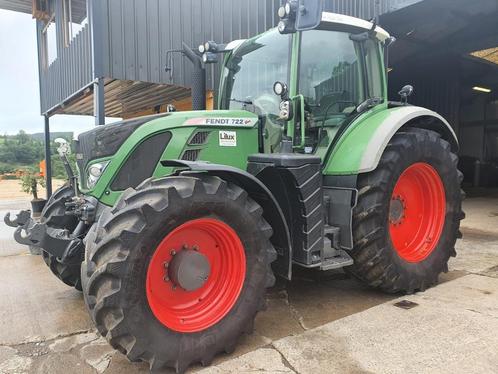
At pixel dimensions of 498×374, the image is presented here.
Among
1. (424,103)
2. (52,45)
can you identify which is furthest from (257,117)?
(424,103)

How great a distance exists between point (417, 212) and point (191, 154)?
243cm

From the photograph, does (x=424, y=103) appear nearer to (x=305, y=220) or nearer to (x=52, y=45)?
(x=52, y=45)

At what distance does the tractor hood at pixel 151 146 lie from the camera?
3.09 metres

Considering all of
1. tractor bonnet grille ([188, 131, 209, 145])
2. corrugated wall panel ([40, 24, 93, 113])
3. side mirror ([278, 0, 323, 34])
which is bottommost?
tractor bonnet grille ([188, 131, 209, 145])

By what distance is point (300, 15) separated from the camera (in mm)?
2955

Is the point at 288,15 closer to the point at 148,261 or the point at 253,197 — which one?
the point at 253,197

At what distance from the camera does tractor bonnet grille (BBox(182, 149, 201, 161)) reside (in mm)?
3223

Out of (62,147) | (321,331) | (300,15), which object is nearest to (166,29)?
(62,147)

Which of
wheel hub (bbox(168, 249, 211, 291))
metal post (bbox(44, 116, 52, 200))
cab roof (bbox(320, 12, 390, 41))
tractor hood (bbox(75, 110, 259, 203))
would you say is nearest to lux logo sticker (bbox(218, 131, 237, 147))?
tractor hood (bbox(75, 110, 259, 203))

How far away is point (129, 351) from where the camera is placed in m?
2.39

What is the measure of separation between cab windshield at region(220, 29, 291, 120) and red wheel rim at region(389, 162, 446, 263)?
150cm

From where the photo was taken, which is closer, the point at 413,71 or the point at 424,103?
the point at 413,71

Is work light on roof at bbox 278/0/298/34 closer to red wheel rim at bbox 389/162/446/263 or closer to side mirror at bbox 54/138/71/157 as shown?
red wheel rim at bbox 389/162/446/263

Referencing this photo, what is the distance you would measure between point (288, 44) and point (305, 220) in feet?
4.76
